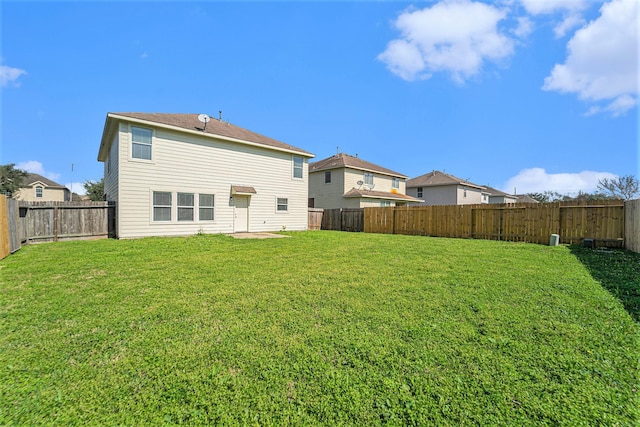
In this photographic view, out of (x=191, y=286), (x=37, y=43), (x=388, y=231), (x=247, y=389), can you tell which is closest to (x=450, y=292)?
(x=247, y=389)

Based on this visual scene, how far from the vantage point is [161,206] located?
38.7 feet

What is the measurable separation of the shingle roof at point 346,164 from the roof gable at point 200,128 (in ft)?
22.2

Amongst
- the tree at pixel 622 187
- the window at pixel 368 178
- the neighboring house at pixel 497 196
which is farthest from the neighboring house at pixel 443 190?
the tree at pixel 622 187

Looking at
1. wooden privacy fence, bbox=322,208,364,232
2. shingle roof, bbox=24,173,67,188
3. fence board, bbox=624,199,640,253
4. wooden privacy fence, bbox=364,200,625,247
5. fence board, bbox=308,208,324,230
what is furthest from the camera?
shingle roof, bbox=24,173,67,188

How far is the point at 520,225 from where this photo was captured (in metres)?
11.8

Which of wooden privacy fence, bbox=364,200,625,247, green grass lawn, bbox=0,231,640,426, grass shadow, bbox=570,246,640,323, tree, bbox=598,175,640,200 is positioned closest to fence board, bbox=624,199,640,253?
wooden privacy fence, bbox=364,200,625,247

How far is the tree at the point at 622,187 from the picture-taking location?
30.2 metres

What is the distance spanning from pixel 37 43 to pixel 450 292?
15043mm

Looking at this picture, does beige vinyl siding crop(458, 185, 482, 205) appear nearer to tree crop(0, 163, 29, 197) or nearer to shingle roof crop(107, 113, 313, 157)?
shingle roof crop(107, 113, 313, 157)

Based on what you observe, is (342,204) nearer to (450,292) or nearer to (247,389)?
(450,292)

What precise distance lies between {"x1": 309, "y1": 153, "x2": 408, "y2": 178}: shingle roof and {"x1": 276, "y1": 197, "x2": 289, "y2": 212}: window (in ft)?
25.9

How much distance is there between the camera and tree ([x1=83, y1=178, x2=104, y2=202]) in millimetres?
32938

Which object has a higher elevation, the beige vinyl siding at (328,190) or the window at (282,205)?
the beige vinyl siding at (328,190)

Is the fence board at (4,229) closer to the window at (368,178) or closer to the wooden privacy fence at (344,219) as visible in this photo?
the wooden privacy fence at (344,219)
